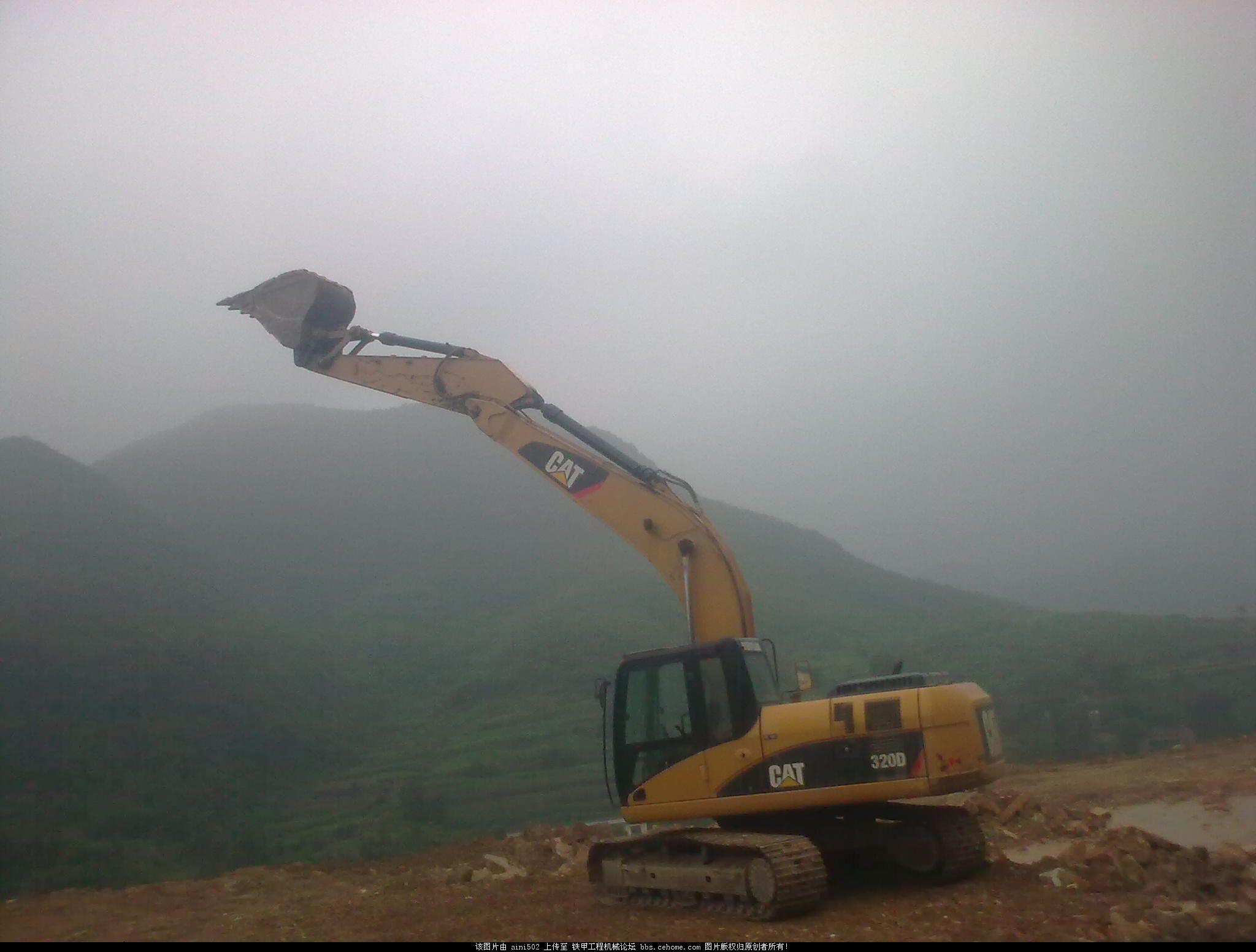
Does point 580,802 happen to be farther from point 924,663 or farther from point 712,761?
point 924,663

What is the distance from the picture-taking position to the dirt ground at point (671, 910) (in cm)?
761

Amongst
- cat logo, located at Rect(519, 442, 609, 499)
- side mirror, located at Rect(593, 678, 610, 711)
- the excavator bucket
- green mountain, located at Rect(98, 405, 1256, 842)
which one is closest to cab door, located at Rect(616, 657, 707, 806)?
side mirror, located at Rect(593, 678, 610, 711)

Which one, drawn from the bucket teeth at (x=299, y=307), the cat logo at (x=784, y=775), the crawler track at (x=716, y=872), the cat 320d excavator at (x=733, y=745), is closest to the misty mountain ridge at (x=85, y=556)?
the bucket teeth at (x=299, y=307)

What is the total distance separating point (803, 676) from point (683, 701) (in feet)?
4.40

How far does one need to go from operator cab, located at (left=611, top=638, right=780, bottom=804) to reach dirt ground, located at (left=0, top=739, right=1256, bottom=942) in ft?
4.70

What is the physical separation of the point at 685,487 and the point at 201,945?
21.2ft

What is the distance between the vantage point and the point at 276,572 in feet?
147

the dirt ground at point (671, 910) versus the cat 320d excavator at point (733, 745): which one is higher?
the cat 320d excavator at point (733, 745)

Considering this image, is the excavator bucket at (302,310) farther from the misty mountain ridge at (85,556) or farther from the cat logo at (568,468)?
the misty mountain ridge at (85,556)

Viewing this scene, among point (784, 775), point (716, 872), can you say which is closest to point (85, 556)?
point (716, 872)

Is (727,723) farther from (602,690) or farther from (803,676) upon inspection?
(602,690)

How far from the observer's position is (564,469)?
10961mm

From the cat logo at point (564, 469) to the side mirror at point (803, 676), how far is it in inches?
122

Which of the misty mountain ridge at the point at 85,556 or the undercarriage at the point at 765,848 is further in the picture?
the misty mountain ridge at the point at 85,556
